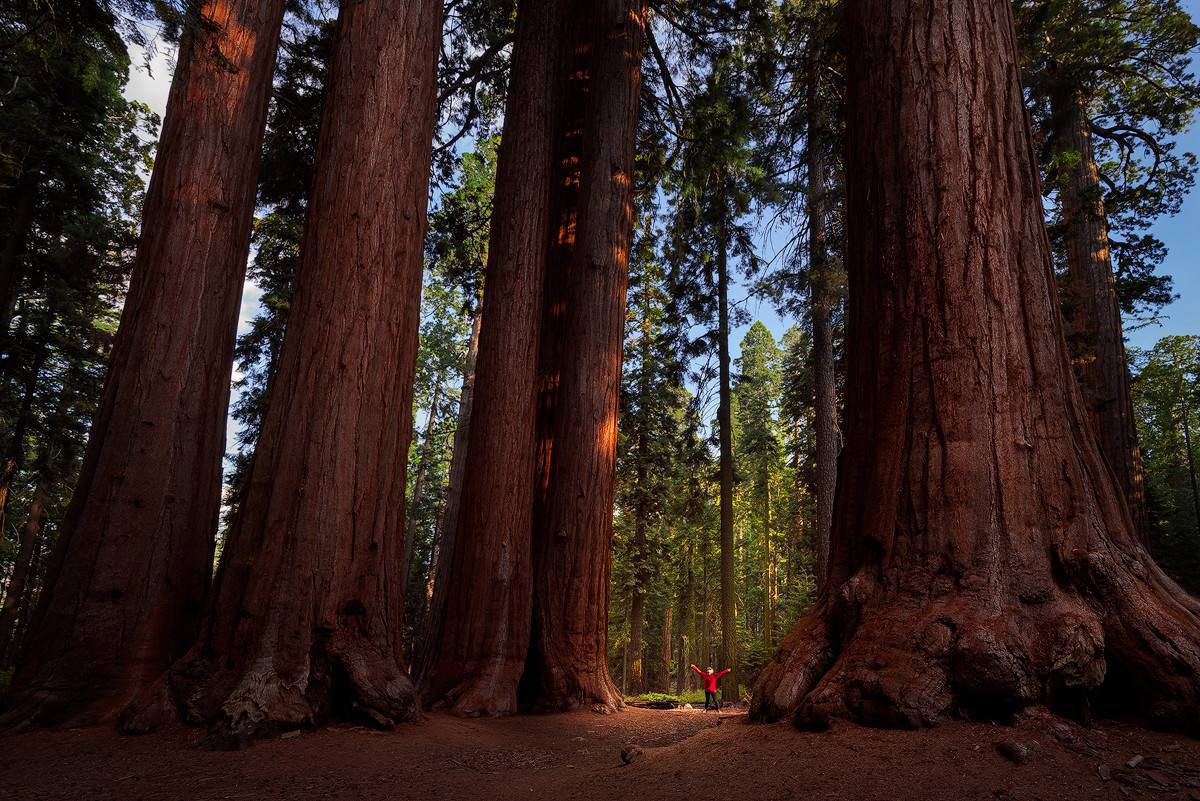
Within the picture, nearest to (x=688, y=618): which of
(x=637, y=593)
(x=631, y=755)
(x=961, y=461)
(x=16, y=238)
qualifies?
(x=637, y=593)

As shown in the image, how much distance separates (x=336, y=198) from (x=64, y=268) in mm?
13586

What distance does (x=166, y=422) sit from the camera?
427cm

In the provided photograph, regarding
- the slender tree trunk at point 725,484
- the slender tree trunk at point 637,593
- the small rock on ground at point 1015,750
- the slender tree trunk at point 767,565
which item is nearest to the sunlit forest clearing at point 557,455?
the small rock on ground at point 1015,750

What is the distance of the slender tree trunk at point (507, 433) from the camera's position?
5672mm

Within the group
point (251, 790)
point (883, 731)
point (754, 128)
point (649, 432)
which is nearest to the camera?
point (883, 731)

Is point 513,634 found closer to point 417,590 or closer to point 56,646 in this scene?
point 56,646

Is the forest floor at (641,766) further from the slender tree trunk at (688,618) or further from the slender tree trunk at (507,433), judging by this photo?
the slender tree trunk at (688,618)

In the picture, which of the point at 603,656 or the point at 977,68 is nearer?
the point at 977,68

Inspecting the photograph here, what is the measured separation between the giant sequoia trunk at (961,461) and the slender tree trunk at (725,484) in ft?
35.9

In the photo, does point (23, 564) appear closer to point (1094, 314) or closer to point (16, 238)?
point (16, 238)

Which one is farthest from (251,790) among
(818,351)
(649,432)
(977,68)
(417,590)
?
(417,590)

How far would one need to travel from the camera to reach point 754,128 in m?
9.66

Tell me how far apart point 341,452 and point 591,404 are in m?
3.27

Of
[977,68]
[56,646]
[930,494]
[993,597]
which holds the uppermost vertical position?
[977,68]
